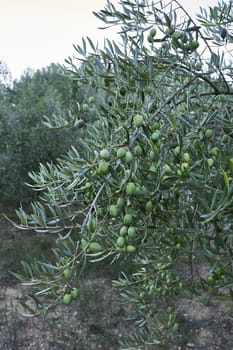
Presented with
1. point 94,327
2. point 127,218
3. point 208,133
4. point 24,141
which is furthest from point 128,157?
point 24,141

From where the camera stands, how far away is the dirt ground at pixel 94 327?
3.22m

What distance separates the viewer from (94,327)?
3426 millimetres

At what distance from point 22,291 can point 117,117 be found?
3.07 meters

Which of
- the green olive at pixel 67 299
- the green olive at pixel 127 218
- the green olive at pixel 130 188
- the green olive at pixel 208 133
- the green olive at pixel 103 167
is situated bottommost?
the green olive at pixel 67 299

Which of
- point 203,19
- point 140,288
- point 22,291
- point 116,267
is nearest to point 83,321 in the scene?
point 22,291

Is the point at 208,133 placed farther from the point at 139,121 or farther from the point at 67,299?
the point at 67,299

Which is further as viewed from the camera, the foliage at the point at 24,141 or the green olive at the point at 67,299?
the foliage at the point at 24,141

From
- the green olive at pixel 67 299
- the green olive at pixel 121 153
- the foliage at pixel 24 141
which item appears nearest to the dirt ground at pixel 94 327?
the foliage at pixel 24 141

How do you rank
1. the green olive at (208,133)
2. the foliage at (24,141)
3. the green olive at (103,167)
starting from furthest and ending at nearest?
the foliage at (24,141)
the green olive at (208,133)
the green olive at (103,167)

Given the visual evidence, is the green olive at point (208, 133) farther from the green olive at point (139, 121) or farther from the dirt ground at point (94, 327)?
the dirt ground at point (94, 327)

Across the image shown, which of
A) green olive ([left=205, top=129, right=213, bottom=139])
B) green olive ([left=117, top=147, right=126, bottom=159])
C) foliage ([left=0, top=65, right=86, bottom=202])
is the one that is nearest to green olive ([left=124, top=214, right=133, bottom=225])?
green olive ([left=117, top=147, right=126, bottom=159])

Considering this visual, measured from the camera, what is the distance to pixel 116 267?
4.41 meters

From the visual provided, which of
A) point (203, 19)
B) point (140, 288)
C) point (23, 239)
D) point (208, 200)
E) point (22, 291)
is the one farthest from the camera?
point (23, 239)

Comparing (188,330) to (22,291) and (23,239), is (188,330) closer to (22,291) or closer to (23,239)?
(22,291)
